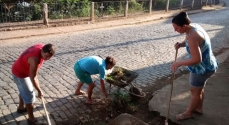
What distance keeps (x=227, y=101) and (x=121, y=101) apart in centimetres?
237

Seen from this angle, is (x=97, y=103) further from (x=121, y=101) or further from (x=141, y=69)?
(x=141, y=69)

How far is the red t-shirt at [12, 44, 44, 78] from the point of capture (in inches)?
152

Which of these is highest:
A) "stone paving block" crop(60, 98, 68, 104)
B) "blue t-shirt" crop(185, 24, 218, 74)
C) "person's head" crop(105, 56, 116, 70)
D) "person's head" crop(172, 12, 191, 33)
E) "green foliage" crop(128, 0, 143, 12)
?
"green foliage" crop(128, 0, 143, 12)

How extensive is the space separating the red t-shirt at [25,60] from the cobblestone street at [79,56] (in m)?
0.97

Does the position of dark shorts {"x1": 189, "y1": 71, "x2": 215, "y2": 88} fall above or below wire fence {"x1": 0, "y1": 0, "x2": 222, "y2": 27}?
below

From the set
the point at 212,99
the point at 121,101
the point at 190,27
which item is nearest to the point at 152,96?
the point at 121,101

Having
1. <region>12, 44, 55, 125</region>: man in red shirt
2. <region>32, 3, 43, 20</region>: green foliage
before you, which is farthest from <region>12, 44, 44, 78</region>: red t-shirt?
<region>32, 3, 43, 20</region>: green foliage

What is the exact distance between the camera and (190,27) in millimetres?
3752

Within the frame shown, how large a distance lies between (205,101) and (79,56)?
452 cm

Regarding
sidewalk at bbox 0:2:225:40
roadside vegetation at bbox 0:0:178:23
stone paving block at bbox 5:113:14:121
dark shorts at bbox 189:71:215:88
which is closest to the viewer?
dark shorts at bbox 189:71:215:88

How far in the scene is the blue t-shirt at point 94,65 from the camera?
481 centimetres

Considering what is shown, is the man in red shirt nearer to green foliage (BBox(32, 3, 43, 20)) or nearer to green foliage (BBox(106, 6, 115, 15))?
green foliage (BBox(32, 3, 43, 20))

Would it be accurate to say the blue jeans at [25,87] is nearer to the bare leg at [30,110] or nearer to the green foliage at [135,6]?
the bare leg at [30,110]

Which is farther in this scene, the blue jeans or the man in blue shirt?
the man in blue shirt
